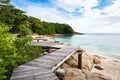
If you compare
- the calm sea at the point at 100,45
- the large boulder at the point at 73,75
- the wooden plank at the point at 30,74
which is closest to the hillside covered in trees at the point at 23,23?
the wooden plank at the point at 30,74

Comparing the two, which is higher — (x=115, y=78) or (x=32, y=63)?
(x=32, y=63)

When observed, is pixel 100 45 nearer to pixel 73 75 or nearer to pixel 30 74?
pixel 73 75

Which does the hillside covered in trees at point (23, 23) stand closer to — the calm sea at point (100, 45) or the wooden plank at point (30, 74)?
the wooden plank at point (30, 74)

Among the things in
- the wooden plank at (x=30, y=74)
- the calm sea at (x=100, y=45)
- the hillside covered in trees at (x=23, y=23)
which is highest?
the hillside covered in trees at (x=23, y=23)

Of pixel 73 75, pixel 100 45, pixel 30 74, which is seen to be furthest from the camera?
pixel 100 45

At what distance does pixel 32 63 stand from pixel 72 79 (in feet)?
6.47

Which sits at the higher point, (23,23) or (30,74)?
(23,23)

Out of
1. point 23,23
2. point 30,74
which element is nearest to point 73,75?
point 30,74

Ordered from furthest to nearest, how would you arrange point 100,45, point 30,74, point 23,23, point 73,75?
point 23,23, point 100,45, point 73,75, point 30,74

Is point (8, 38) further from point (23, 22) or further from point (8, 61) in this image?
point (23, 22)

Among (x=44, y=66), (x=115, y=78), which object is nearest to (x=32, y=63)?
(x=44, y=66)

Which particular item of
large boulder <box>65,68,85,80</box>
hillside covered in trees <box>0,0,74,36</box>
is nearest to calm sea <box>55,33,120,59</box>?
hillside covered in trees <box>0,0,74,36</box>

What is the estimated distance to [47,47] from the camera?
11.2 meters

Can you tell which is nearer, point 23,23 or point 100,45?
point 100,45
